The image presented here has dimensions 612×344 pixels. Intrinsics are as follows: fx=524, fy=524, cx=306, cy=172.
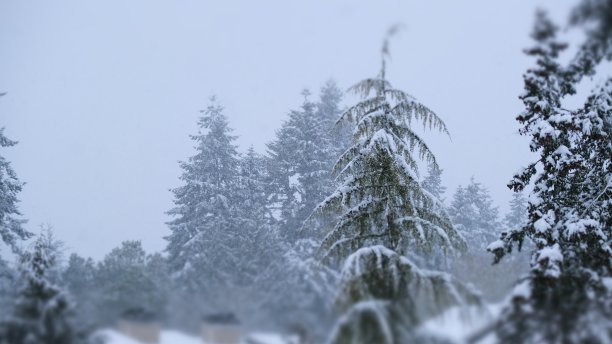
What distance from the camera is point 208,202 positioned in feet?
83.8

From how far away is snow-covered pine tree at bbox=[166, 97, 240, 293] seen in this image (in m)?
20.4

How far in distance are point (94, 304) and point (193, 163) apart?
19401mm

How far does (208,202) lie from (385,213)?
16902 mm

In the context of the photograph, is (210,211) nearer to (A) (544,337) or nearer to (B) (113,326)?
(B) (113,326)

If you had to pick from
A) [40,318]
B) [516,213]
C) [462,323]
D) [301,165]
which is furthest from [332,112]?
[40,318]

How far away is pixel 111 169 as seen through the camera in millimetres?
195250

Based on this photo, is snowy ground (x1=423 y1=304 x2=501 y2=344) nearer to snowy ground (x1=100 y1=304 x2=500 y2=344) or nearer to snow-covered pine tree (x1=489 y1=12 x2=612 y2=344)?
snowy ground (x1=100 y1=304 x2=500 y2=344)

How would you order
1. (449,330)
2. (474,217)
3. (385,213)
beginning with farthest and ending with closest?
(474,217) → (385,213) → (449,330)

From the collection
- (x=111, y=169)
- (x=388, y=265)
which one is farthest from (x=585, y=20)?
(x=111, y=169)

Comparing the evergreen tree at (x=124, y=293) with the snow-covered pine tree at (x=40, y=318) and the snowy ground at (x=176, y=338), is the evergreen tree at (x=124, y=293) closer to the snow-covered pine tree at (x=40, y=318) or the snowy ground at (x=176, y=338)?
the snowy ground at (x=176, y=338)

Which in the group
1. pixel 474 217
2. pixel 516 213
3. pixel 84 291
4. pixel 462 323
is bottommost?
pixel 462 323

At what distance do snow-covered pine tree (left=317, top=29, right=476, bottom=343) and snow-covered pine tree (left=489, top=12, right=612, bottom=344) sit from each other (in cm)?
152

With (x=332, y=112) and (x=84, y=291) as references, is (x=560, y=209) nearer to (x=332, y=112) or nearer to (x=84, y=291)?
(x=84, y=291)

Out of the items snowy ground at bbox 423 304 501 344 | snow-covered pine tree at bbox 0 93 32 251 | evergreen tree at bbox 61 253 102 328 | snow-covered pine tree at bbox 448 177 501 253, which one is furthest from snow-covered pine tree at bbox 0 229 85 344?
snow-covered pine tree at bbox 448 177 501 253
